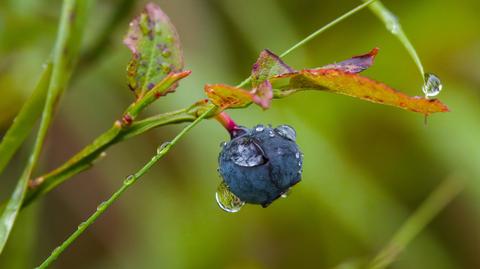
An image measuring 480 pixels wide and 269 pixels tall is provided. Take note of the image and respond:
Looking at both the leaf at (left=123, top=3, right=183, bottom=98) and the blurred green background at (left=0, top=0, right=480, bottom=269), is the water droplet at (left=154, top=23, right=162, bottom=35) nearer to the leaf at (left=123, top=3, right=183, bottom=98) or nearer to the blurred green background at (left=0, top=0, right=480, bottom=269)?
the leaf at (left=123, top=3, right=183, bottom=98)

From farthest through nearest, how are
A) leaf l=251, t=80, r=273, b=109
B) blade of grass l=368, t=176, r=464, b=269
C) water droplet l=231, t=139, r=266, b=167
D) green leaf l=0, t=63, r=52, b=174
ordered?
blade of grass l=368, t=176, r=464, b=269 < green leaf l=0, t=63, r=52, b=174 < water droplet l=231, t=139, r=266, b=167 < leaf l=251, t=80, r=273, b=109

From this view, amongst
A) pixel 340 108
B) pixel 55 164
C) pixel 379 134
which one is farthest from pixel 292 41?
pixel 55 164

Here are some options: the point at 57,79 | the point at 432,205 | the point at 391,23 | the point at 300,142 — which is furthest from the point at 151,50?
the point at 432,205

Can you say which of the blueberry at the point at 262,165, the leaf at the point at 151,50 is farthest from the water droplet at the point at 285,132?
the leaf at the point at 151,50

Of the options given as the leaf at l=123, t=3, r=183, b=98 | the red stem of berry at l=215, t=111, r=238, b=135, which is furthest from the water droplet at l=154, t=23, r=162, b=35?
the red stem of berry at l=215, t=111, r=238, b=135

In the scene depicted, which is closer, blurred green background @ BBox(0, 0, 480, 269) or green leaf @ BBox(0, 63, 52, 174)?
green leaf @ BBox(0, 63, 52, 174)

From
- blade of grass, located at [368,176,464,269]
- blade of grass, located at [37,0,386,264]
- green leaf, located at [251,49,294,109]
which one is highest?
green leaf, located at [251,49,294,109]
